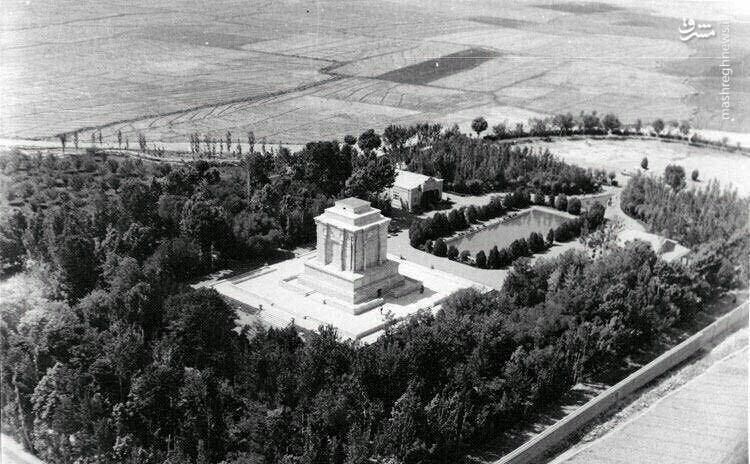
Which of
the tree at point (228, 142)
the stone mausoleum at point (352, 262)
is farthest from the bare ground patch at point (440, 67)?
the stone mausoleum at point (352, 262)

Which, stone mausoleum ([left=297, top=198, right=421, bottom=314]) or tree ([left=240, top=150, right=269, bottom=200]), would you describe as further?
tree ([left=240, top=150, right=269, bottom=200])

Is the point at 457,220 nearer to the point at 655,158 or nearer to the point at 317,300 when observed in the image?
the point at 317,300

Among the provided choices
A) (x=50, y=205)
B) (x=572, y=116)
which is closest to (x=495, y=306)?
(x=50, y=205)

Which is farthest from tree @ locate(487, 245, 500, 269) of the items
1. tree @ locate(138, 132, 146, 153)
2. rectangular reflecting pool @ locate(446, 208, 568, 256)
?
tree @ locate(138, 132, 146, 153)

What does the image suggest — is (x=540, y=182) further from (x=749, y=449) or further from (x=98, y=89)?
(x=98, y=89)

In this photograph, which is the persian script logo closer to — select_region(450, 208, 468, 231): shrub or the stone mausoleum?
the stone mausoleum
